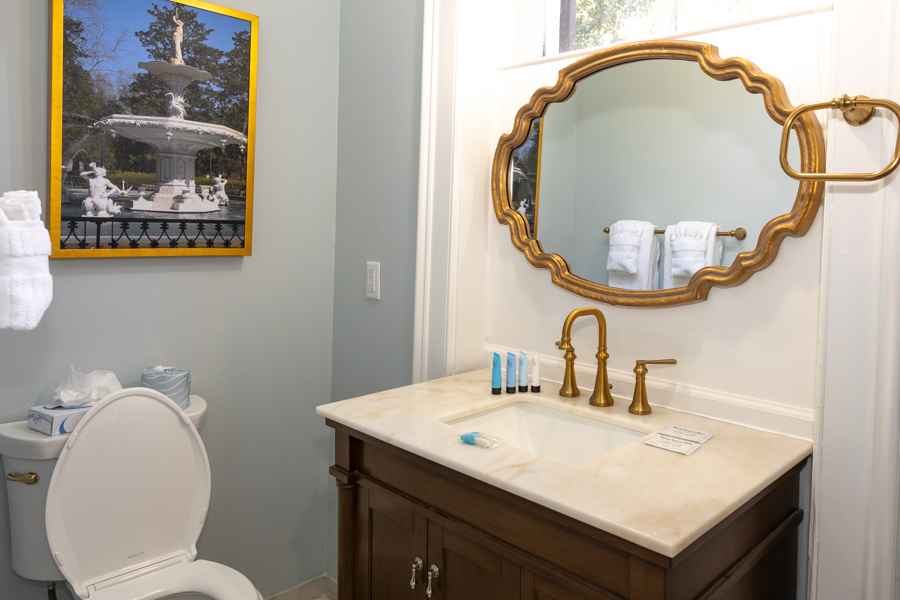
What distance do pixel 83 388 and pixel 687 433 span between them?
1.46 metres

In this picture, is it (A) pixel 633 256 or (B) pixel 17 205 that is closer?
(B) pixel 17 205

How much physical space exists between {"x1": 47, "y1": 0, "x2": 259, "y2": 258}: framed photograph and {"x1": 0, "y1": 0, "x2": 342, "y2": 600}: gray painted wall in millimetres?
51

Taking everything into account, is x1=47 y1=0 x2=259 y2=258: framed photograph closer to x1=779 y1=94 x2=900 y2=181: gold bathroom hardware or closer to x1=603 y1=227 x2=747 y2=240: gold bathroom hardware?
x1=603 y1=227 x2=747 y2=240: gold bathroom hardware

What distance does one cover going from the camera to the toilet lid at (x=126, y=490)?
1.47 metres

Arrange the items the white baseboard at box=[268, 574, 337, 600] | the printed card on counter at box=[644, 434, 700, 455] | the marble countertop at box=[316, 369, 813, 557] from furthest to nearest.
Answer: the white baseboard at box=[268, 574, 337, 600] → the printed card on counter at box=[644, 434, 700, 455] → the marble countertop at box=[316, 369, 813, 557]

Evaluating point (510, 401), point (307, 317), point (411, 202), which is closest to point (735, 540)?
point (510, 401)

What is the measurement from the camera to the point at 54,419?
1.50 m

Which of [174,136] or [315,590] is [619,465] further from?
[315,590]

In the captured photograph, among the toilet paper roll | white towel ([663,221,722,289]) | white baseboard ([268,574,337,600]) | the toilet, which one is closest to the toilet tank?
the toilet

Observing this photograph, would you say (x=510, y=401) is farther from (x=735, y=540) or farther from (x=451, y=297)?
(x=735, y=540)

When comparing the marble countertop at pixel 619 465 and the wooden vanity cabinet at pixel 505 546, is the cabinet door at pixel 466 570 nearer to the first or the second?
the wooden vanity cabinet at pixel 505 546

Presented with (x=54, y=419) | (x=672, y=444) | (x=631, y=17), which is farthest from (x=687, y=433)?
(x=54, y=419)

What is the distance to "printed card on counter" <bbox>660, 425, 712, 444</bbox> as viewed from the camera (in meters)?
1.25

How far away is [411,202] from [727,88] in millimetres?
933
